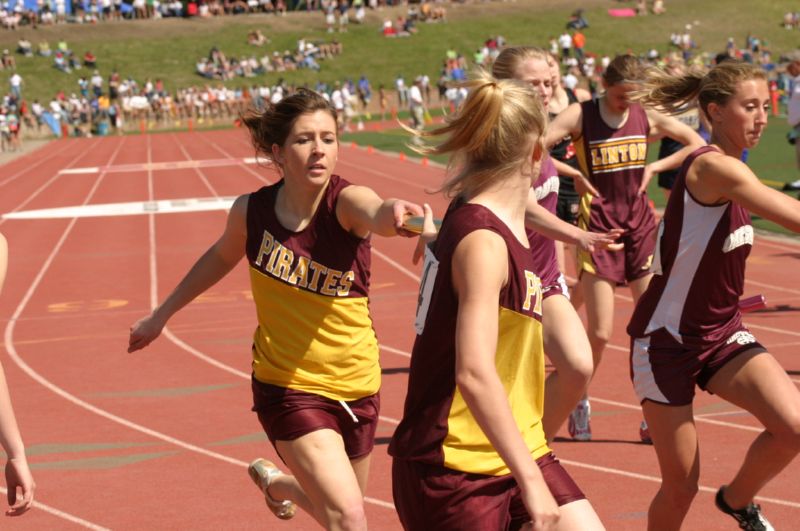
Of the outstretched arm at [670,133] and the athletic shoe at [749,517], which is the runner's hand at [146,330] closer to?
the athletic shoe at [749,517]

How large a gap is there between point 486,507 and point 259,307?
5.18 ft

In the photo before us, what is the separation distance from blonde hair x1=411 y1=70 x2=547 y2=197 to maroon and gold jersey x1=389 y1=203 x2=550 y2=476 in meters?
0.10

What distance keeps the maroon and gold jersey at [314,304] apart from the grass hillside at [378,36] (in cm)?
5206

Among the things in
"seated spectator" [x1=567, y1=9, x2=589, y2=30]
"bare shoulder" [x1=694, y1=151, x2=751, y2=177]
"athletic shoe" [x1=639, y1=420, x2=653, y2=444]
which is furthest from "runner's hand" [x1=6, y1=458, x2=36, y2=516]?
"seated spectator" [x1=567, y1=9, x2=589, y2=30]

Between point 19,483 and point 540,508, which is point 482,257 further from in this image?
point 19,483

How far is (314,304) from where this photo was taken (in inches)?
168

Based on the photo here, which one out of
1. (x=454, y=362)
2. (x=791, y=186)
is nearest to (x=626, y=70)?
(x=454, y=362)

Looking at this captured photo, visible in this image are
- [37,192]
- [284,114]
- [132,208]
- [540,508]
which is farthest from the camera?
[37,192]

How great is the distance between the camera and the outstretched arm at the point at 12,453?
139 inches

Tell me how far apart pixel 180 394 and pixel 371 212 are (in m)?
4.97

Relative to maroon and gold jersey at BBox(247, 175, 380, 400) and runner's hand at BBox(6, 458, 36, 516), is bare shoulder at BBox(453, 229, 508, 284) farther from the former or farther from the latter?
runner's hand at BBox(6, 458, 36, 516)

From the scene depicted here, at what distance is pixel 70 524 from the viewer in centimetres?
596

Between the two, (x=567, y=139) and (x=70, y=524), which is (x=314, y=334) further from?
(x=567, y=139)

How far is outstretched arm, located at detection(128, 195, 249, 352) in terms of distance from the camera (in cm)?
446
